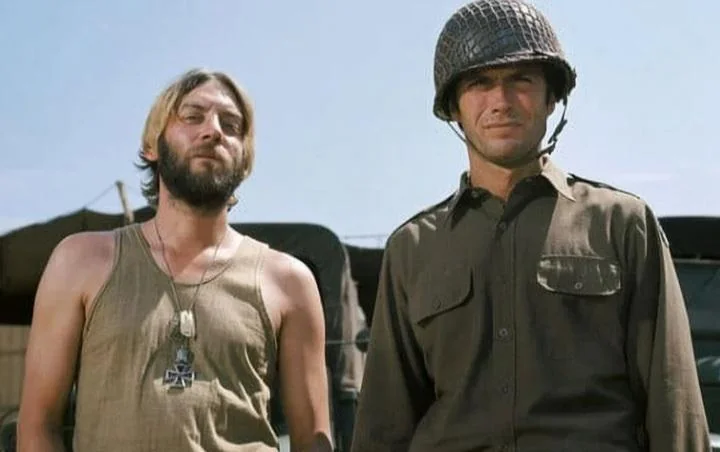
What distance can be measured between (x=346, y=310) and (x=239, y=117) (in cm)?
334

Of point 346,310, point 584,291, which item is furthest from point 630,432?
point 346,310

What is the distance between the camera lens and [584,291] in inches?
91.0

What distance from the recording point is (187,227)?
9.75ft

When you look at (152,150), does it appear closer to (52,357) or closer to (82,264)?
(82,264)

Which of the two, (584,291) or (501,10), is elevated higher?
(501,10)

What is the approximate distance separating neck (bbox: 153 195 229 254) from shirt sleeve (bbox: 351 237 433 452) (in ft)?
1.99

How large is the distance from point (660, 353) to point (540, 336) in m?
0.24

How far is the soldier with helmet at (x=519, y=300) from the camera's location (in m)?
2.26

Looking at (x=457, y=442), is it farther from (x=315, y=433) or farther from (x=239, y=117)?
(x=239, y=117)

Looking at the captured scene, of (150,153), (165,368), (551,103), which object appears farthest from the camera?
(150,153)

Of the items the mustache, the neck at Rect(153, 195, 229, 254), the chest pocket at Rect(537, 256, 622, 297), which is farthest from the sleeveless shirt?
the chest pocket at Rect(537, 256, 622, 297)

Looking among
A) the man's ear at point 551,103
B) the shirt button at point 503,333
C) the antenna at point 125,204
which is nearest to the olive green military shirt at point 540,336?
the shirt button at point 503,333

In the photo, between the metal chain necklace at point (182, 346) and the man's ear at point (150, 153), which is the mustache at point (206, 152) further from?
the metal chain necklace at point (182, 346)

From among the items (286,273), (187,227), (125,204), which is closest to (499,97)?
(286,273)
